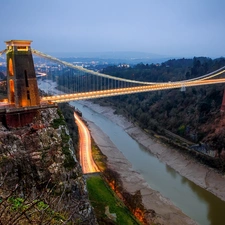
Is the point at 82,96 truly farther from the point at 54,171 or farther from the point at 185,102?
the point at 185,102

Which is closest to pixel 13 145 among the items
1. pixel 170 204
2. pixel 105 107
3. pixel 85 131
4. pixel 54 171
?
pixel 54 171

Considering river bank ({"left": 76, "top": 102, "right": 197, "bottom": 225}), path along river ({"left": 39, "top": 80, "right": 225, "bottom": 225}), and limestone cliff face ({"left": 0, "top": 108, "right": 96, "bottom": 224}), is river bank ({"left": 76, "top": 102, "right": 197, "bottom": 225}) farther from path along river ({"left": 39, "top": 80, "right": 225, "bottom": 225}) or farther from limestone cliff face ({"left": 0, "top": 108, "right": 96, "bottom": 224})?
limestone cliff face ({"left": 0, "top": 108, "right": 96, "bottom": 224})

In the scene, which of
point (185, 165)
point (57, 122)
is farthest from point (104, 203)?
point (185, 165)

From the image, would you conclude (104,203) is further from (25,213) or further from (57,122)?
(25,213)

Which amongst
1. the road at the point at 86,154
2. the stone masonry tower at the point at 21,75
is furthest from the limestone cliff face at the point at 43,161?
the road at the point at 86,154

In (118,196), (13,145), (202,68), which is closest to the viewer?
(13,145)
